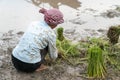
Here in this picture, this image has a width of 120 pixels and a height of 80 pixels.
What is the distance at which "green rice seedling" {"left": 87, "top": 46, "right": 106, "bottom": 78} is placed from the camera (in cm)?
478

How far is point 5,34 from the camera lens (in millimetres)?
6629

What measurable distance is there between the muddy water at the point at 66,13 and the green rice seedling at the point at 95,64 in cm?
219

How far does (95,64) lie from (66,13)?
10.6 feet

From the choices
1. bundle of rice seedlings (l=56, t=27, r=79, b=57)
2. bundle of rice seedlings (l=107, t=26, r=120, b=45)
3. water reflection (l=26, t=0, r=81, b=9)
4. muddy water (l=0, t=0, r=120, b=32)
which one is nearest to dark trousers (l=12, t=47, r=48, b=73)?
bundle of rice seedlings (l=56, t=27, r=79, b=57)

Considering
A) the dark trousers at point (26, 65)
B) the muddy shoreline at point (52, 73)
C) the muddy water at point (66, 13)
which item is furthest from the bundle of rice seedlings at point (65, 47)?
the muddy water at point (66, 13)

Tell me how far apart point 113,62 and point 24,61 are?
1.46 metres

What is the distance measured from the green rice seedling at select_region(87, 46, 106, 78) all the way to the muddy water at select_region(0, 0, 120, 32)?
219 centimetres

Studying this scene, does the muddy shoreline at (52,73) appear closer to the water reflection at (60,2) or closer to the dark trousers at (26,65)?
the dark trousers at (26,65)

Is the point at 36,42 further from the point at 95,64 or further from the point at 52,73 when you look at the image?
the point at 95,64

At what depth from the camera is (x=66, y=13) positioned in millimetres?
7934

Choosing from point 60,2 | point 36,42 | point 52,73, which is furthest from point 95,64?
point 60,2

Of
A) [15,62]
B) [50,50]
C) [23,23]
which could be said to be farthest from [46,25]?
[23,23]

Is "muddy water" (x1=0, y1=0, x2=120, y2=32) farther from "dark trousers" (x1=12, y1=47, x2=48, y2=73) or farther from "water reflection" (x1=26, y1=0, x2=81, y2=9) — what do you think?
"dark trousers" (x1=12, y1=47, x2=48, y2=73)

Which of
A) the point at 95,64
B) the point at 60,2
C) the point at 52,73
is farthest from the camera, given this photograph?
the point at 60,2
